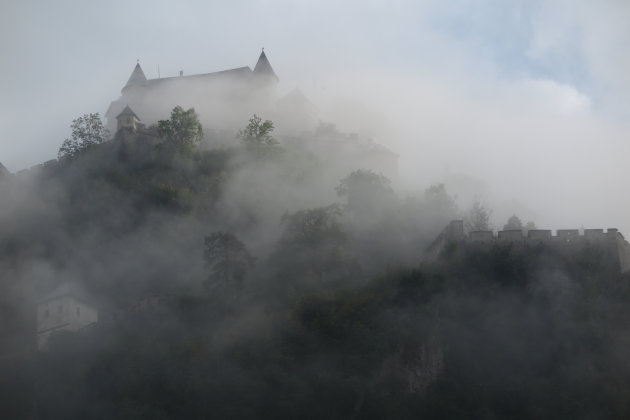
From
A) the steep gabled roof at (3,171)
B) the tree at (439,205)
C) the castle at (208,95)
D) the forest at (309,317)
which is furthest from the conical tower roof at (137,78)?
the tree at (439,205)

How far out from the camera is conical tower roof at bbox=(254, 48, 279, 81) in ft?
287

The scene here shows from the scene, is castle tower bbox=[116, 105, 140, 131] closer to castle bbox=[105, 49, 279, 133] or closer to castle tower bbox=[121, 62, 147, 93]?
castle bbox=[105, 49, 279, 133]

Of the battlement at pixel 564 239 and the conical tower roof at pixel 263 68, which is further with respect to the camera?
the conical tower roof at pixel 263 68

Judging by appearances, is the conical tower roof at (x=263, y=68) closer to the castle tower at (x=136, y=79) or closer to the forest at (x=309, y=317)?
the castle tower at (x=136, y=79)

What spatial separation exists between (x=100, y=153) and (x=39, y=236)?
350 inches

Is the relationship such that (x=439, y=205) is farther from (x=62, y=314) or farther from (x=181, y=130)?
(x=62, y=314)

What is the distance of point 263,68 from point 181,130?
19.2 m

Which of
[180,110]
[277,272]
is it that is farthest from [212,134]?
[277,272]

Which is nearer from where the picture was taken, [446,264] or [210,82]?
[446,264]

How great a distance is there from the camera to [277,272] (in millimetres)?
54125

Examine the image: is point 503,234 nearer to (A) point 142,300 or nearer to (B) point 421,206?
(B) point 421,206

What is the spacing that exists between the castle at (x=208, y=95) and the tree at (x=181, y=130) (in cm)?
808

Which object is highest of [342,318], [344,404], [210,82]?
[210,82]

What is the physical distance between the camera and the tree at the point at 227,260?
170ft
